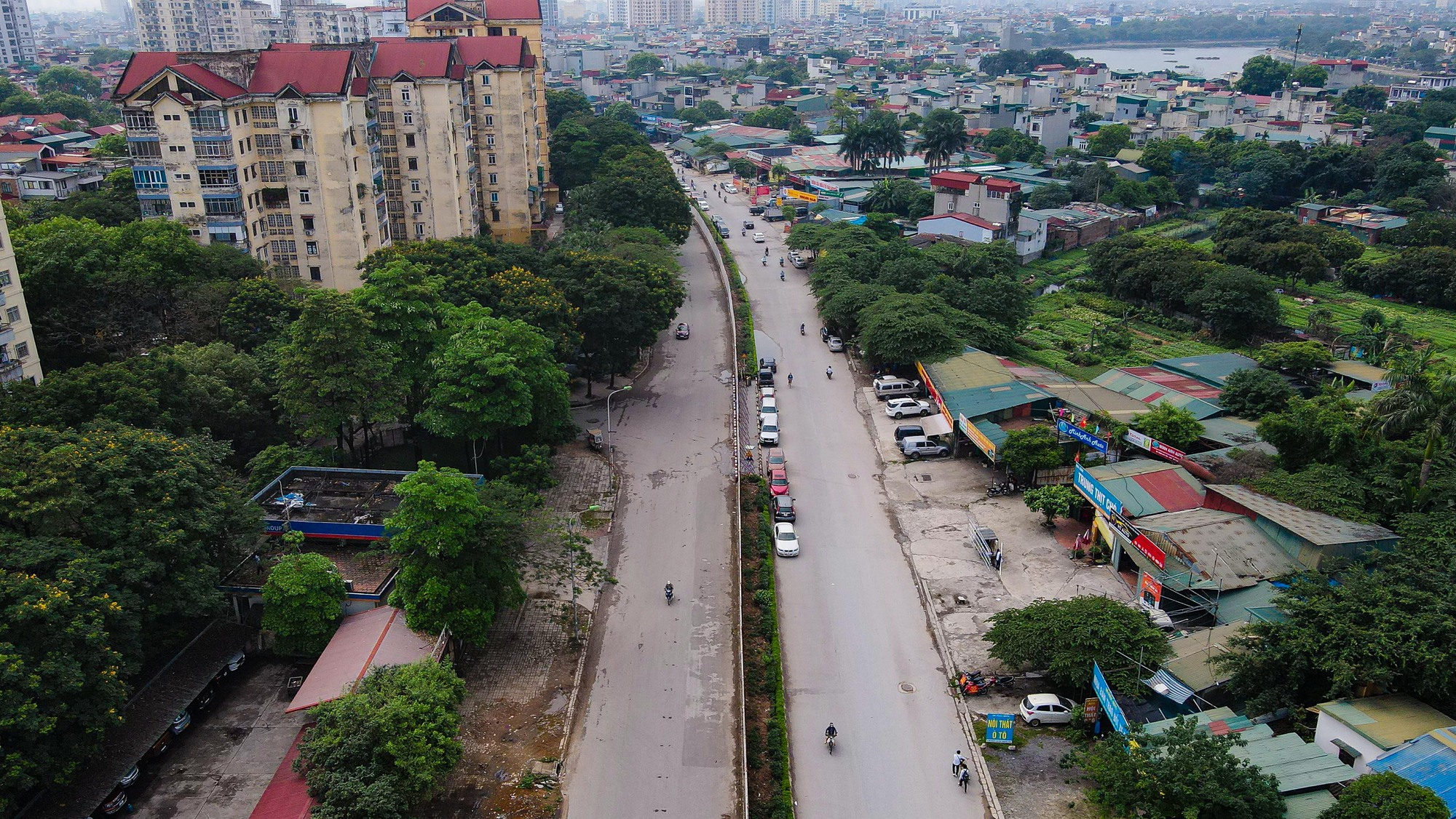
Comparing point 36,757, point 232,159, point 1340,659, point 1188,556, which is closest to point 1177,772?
point 1340,659

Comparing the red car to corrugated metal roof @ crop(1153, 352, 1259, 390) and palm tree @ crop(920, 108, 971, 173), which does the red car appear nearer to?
corrugated metal roof @ crop(1153, 352, 1259, 390)

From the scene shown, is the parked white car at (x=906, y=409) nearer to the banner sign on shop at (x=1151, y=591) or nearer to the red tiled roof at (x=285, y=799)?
the banner sign on shop at (x=1151, y=591)

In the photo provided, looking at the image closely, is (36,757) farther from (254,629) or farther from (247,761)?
(254,629)

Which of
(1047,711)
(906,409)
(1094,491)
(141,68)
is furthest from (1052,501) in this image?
(141,68)

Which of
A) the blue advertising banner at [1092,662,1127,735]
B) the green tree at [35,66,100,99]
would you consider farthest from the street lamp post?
the green tree at [35,66,100,99]

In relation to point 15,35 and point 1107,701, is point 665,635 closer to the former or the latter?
point 1107,701

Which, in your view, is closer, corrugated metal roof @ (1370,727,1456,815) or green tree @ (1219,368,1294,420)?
corrugated metal roof @ (1370,727,1456,815)

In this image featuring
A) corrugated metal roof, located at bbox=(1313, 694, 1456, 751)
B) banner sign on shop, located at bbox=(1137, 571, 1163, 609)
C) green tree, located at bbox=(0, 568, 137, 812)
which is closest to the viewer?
green tree, located at bbox=(0, 568, 137, 812)
